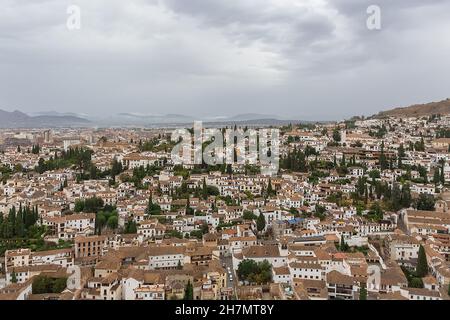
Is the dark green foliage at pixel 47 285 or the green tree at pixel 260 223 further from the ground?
the green tree at pixel 260 223

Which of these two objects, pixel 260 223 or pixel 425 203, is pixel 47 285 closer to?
pixel 260 223

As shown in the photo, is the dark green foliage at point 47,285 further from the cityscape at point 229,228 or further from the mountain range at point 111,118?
the mountain range at point 111,118

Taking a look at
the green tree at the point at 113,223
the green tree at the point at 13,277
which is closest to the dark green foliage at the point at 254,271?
the green tree at the point at 13,277

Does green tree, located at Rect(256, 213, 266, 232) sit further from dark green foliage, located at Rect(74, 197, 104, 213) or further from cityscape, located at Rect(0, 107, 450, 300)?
dark green foliage, located at Rect(74, 197, 104, 213)

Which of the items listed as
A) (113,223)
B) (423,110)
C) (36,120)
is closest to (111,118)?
(36,120)

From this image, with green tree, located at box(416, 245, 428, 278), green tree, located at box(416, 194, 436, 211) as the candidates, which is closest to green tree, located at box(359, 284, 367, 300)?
green tree, located at box(416, 245, 428, 278)

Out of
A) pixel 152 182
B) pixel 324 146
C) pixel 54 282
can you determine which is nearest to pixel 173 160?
pixel 152 182

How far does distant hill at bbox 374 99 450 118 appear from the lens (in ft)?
123

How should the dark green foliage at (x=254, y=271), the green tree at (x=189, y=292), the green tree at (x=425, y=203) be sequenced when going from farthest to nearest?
1. the green tree at (x=425, y=203)
2. the dark green foliage at (x=254, y=271)
3. the green tree at (x=189, y=292)

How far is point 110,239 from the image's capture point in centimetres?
977

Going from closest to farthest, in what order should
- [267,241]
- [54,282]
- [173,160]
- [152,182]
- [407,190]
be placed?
[54,282], [267,241], [407,190], [152,182], [173,160]

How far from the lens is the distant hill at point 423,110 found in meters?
37.5
